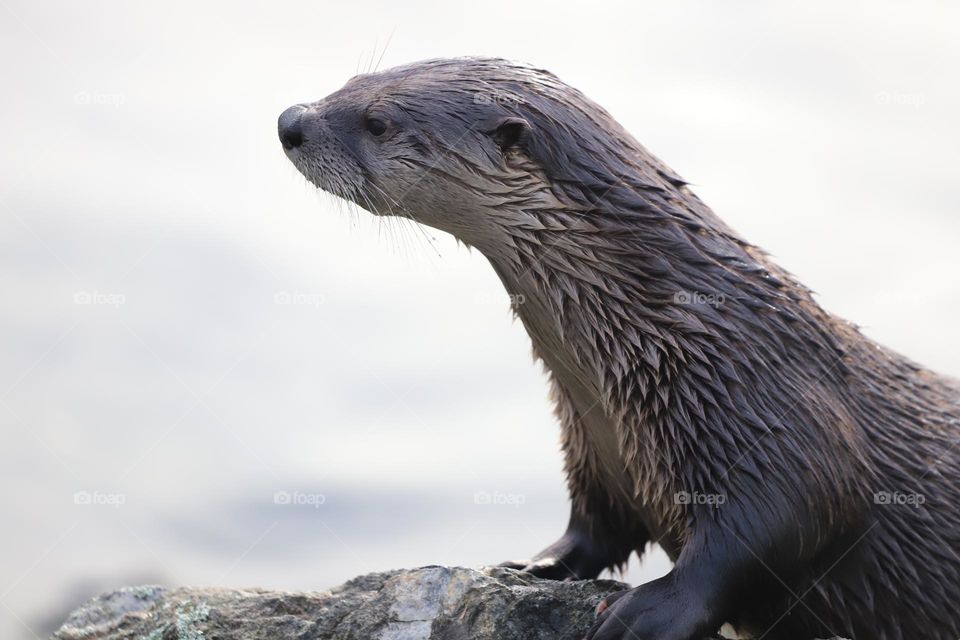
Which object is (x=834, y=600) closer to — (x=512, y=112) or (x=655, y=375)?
(x=655, y=375)

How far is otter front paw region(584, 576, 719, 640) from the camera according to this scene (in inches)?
118

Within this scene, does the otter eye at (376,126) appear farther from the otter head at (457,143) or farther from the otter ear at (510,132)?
the otter ear at (510,132)

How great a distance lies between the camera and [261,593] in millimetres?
3668

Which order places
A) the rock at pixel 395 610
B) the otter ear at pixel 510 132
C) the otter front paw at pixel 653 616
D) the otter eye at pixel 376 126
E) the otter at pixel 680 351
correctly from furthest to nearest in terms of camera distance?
the otter eye at pixel 376 126 → the otter ear at pixel 510 132 → the otter at pixel 680 351 → the rock at pixel 395 610 → the otter front paw at pixel 653 616

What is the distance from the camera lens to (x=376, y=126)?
3.69 metres

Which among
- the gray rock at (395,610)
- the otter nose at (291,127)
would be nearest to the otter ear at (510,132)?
the otter nose at (291,127)

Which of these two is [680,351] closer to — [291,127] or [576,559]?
[576,559]

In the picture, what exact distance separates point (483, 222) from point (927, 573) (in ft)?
5.84

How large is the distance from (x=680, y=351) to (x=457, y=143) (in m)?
0.94

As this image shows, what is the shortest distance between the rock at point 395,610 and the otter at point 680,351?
33 cm

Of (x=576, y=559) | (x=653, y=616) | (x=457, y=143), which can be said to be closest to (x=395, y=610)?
(x=653, y=616)

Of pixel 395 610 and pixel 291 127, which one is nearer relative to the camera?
pixel 395 610

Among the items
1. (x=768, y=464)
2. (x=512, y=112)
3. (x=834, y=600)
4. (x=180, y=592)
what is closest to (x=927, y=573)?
(x=834, y=600)

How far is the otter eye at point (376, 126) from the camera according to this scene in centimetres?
368
